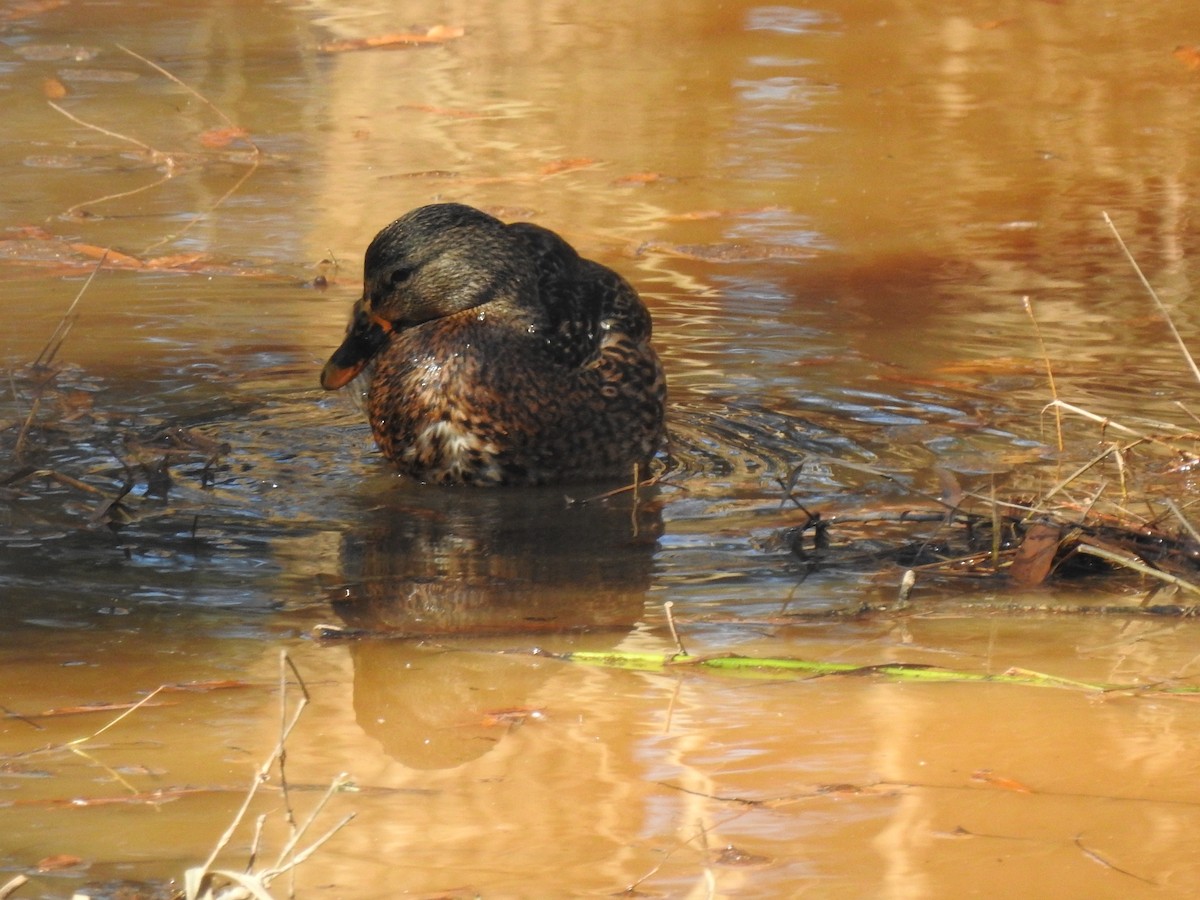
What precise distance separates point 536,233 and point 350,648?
251 centimetres

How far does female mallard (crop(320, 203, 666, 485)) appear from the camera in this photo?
5.52 meters

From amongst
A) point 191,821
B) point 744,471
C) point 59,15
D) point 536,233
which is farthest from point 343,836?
point 59,15

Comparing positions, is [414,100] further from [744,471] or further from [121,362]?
[744,471]

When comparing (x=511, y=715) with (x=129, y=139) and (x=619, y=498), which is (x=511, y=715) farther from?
(x=129, y=139)

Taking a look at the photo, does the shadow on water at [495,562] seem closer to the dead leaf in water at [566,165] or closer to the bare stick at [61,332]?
the bare stick at [61,332]

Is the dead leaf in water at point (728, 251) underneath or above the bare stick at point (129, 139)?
underneath

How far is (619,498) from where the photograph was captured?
17.7 ft

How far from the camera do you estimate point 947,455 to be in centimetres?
→ 557

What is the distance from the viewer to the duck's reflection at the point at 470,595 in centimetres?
356

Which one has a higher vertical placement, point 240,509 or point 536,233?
point 536,233

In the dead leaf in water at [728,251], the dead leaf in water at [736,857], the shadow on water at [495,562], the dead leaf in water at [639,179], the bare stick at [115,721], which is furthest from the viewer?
the dead leaf in water at [639,179]

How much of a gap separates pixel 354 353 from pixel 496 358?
1.66 feet

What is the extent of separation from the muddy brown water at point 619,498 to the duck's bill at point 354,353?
0.24 m

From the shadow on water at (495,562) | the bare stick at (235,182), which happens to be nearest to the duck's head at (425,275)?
the shadow on water at (495,562)
